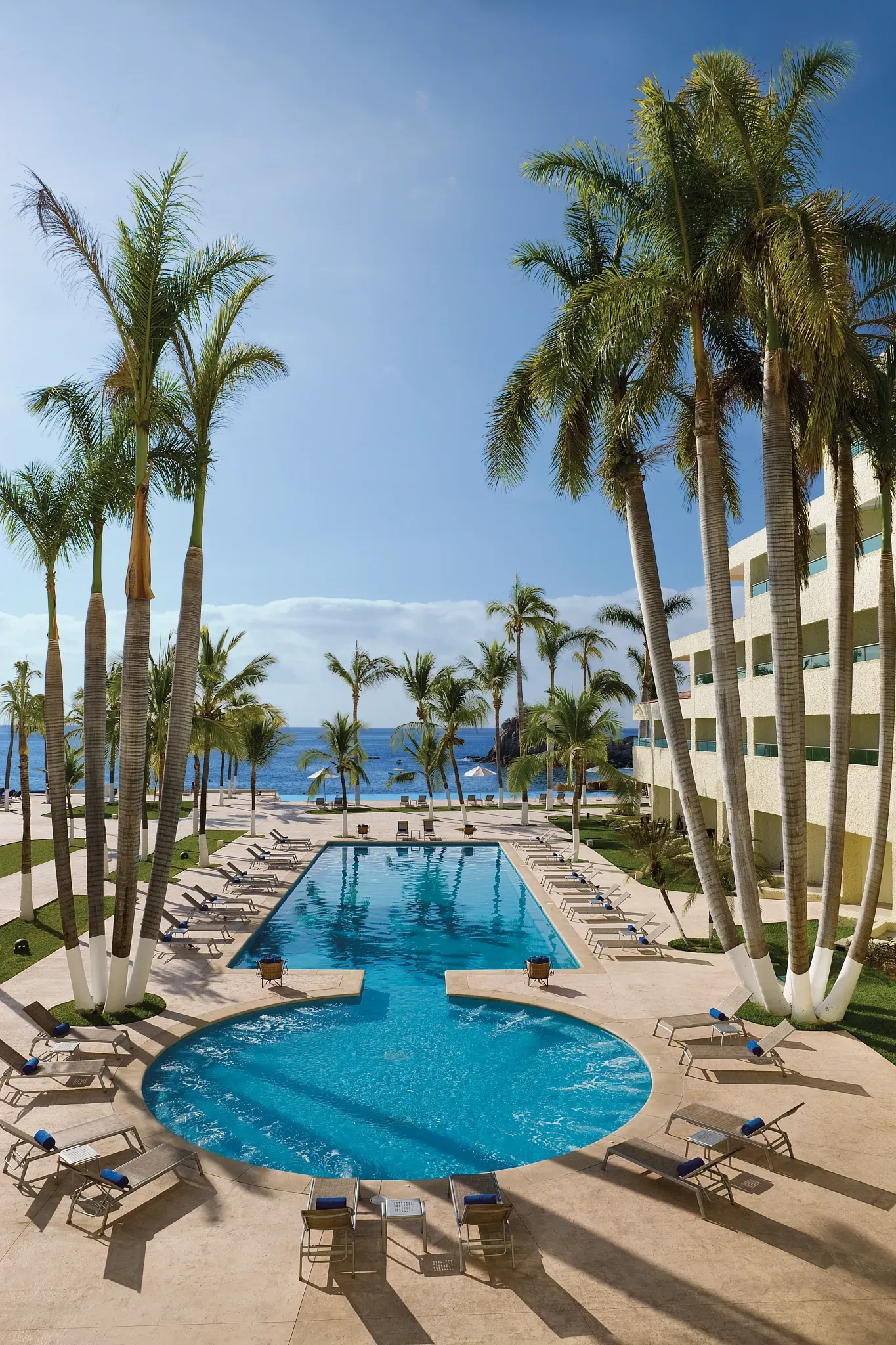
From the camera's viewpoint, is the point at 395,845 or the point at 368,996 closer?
the point at 368,996

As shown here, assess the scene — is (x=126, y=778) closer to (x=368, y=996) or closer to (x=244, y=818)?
(x=368, y=996)

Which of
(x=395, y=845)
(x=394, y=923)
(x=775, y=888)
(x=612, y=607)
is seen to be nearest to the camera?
(x=394, y=923)

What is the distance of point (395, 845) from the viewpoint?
109 ft

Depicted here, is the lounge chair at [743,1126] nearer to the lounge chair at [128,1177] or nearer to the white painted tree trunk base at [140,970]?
the lounge chair at [128,1177]

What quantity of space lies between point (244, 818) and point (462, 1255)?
1404 inches

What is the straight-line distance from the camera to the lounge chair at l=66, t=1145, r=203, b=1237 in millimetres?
8078

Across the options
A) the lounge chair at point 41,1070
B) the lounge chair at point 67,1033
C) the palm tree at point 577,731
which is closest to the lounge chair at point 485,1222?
the lounge chair at point 41,1070

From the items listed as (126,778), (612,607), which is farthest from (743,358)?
(612,607)

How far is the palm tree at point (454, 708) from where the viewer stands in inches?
1592

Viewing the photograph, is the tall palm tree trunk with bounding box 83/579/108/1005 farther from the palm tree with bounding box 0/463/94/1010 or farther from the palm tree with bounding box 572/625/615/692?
the palm tree with bounding box 572/625/615/692

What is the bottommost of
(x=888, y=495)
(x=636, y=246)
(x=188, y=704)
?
(x=188, y=704)

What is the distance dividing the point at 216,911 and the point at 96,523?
11355mm

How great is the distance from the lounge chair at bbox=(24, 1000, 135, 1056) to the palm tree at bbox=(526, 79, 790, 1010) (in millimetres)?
9705

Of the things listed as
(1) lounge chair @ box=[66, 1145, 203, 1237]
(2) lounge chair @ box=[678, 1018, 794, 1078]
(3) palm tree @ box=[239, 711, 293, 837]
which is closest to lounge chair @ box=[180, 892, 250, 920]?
(1) lounge chair @ box=[66, 1145, 203, 1237]
